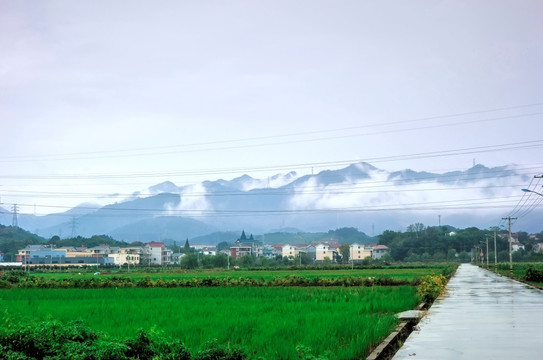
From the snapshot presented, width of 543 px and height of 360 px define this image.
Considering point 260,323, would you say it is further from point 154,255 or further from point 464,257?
point 464,257

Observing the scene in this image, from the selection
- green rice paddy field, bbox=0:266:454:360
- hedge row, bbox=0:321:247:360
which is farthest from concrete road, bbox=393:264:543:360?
hedge row, bbox=0:321:247:360

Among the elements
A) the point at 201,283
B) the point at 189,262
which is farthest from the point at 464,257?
the point at 201,283

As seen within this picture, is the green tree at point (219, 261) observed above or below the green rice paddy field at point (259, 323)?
below

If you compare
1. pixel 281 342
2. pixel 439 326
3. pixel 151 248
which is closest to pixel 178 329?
pixel 281 342

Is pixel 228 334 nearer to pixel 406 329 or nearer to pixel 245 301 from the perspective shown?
pixel 406 329

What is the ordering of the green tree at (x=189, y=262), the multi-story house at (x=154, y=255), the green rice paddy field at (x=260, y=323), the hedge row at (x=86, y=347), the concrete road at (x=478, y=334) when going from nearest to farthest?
the hedge row at (x=86, y=347) < the concrete road at (x=478, y=334) < the green rice paddy field at (x=260, y=323) < the green tree at (x=189, y=262) < the multi-story house at (x=154, y=255)

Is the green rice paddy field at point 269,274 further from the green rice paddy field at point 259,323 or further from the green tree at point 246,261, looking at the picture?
the green tree at point 246,261

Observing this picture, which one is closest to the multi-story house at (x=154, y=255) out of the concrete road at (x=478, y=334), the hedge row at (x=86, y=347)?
the concrete road at (x=478, y=334)

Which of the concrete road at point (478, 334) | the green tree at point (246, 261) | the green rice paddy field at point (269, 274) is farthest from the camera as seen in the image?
the green tree at point (246, 261)

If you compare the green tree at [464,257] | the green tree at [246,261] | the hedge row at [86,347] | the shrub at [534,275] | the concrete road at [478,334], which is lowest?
the green tree at [464,257]

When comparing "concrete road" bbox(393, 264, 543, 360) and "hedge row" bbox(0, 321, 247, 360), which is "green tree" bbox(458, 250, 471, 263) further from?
"hedge row" bbox(0, 321, 247, 360)

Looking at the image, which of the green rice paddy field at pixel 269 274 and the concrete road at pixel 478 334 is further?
the green rice paddy field at pixel 269 274

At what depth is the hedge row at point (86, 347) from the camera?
8.92 metres

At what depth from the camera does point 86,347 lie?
29.7 ft
